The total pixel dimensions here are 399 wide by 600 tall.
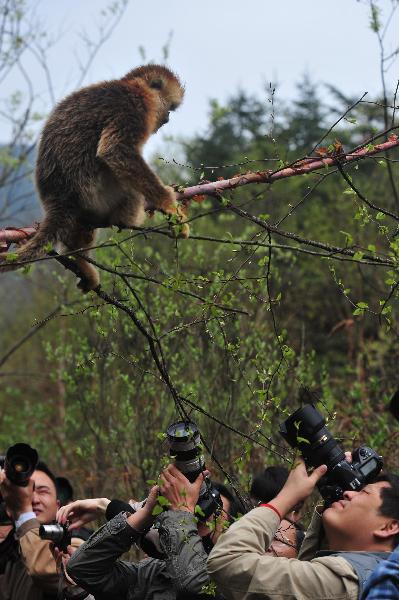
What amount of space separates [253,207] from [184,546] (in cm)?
1510

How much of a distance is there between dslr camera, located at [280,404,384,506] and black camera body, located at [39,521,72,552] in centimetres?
132

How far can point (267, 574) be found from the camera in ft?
8.19

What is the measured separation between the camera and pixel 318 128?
2416cm

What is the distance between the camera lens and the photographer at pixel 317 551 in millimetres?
2486

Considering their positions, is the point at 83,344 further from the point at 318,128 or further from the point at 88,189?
the point at 318,128

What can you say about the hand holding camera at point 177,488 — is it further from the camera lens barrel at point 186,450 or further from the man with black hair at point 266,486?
the man with black hair at point 266,486

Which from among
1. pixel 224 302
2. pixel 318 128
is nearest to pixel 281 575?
pixel 224 302

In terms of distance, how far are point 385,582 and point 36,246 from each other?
2118mm

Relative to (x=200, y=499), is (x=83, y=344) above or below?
above

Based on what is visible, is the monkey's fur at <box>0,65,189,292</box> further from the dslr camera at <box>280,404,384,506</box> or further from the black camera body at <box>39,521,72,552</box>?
the dslr camera at <box>280,404,384,506</box>

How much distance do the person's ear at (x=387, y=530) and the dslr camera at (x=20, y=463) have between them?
69.6 inches

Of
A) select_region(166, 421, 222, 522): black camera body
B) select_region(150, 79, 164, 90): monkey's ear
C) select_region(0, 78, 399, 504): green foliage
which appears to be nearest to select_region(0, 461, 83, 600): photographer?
select_region(0, 78, 399, 504): green foliage

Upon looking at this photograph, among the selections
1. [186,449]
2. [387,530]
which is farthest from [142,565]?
[387,530]

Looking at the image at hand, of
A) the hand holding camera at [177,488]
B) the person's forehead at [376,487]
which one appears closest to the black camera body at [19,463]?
the hand holding camera at [177,488]
